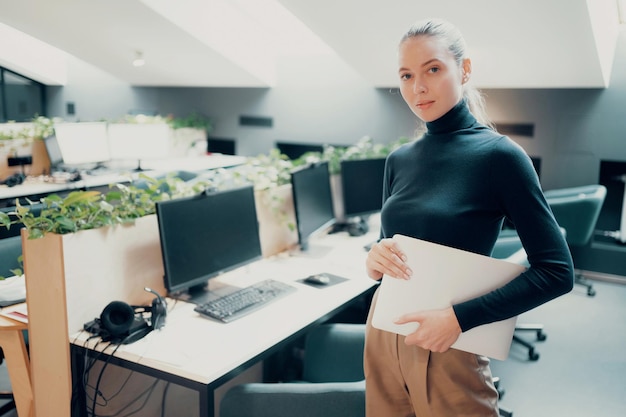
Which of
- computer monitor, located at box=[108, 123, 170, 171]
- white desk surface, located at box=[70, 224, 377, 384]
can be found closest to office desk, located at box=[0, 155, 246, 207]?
computer monitor, located at box=[108, 123, 170, 171]

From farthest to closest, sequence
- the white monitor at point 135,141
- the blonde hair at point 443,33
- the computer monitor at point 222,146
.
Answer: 1. the computer monitor at point 222,146
2. the white monitor at point 135,141
3. the blonde hair at point 443,33

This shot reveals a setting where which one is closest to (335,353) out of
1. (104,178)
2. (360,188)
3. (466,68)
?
(466,68)

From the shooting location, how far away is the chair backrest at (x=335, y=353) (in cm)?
213

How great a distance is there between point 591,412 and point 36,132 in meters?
4.91

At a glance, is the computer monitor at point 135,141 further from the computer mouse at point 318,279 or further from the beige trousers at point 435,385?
the beige trousers at point 435,385

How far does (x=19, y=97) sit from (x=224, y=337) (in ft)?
19.6

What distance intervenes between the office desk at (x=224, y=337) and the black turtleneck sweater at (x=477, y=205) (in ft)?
2.31

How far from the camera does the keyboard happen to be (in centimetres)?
205

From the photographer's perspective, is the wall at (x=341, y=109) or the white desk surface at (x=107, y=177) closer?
the white desk surface at (x=107, y=177)

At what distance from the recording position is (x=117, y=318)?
1862 millimetres

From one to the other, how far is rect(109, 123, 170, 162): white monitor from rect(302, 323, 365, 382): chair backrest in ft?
12.3

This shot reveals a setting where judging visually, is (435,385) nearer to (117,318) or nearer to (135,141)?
(117,318)

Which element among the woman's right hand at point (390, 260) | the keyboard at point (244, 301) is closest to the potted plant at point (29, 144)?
the keyboard at point (244, 301)

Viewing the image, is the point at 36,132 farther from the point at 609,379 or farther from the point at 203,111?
the point at 609,379
